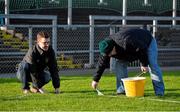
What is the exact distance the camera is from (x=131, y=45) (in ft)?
32.8

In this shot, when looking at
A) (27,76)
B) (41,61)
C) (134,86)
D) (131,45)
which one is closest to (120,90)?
(134,86)

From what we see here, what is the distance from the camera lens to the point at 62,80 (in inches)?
555

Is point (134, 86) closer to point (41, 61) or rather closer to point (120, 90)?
point (120, 90)

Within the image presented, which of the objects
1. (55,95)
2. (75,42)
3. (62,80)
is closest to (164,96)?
(55,95)

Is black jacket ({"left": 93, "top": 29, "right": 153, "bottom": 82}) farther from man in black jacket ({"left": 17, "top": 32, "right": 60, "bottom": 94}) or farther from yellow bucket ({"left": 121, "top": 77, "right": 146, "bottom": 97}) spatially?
man in black jacket ({"left": 17, "top": 32, "right": 60, "bottom": 94})

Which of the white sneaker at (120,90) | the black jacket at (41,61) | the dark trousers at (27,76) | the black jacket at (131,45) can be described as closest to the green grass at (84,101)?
the white sneaker at (120,90)

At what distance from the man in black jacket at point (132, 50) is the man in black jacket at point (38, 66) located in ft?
3.18

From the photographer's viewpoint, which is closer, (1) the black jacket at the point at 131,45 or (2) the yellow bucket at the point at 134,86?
(1) the black jacket at the point at 131,45

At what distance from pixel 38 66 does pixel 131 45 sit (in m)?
2.05

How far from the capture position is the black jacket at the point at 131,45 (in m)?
9.99

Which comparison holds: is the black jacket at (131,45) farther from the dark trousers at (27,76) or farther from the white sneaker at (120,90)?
the dark trousers at (27,76)

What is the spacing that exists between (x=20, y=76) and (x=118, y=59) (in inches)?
78.2

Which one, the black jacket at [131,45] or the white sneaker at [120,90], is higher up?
the black jacket at [131,45]

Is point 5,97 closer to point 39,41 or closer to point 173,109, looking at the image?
point 39,41
